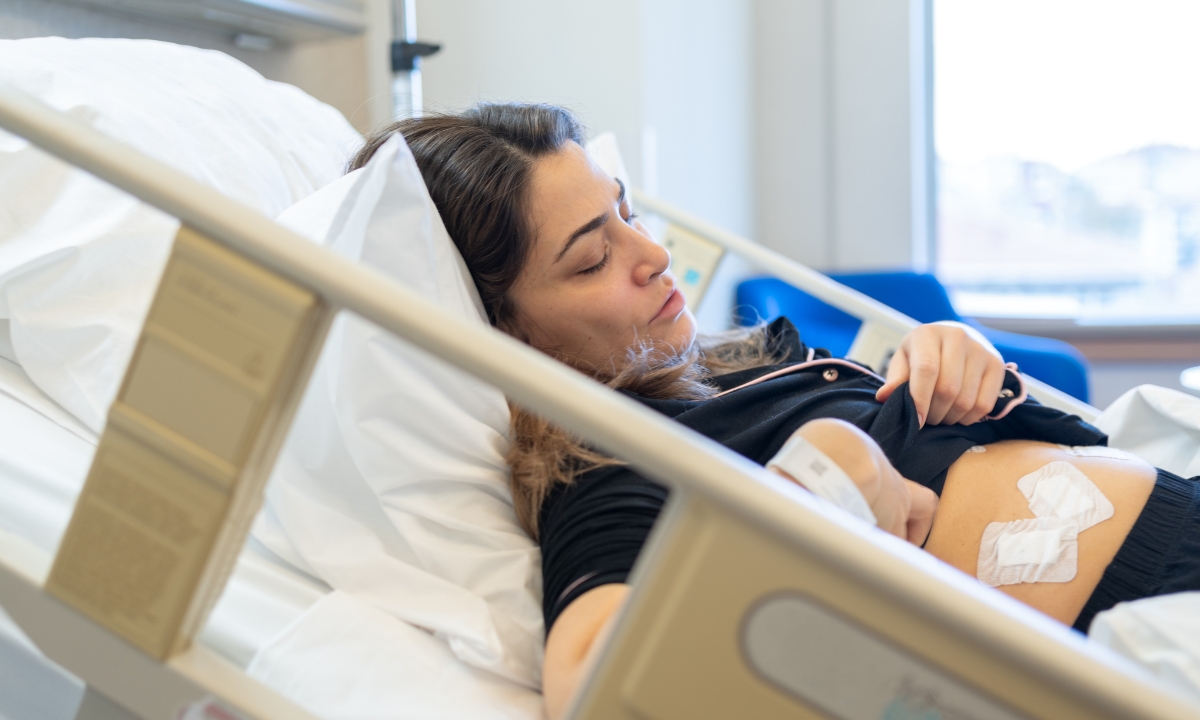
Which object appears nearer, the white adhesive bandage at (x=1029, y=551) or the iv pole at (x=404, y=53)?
the white adhesive bandage at (x=1029, y=551)

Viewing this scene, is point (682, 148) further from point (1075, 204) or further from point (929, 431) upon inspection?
point (929, 431)

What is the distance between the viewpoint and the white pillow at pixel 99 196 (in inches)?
40.1

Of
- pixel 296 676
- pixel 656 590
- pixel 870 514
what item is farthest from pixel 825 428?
pixel 296 676

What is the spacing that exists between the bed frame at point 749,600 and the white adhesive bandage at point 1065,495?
0.49 metres

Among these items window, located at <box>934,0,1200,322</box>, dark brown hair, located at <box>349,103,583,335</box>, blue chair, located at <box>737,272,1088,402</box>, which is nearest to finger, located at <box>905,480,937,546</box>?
dark brown hair, located at <box>349,103,583,335</box>

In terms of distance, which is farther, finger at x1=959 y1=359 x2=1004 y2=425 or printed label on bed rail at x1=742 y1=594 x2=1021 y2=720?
finger at x1=959 y1=359 x2=1004 y2=425

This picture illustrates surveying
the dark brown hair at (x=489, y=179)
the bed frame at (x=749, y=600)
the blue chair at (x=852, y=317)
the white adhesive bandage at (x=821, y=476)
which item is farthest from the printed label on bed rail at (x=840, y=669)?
the blue chair at (x=852, y=317)

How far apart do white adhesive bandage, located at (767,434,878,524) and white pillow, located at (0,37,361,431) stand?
2.16 feet

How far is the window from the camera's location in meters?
2.83

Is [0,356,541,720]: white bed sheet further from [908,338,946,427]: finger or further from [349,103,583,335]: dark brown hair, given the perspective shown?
[908,338,946,427]: finger

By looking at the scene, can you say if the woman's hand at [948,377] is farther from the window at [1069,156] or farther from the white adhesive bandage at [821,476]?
the window at [1069,156]

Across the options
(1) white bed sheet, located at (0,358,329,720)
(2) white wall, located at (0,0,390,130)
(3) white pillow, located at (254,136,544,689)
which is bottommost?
(1) white bed sheet, located at (0,358,329,720)

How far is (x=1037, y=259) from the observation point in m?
3.10

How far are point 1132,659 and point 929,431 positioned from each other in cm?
41
